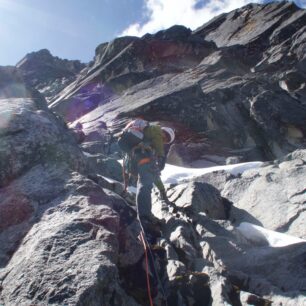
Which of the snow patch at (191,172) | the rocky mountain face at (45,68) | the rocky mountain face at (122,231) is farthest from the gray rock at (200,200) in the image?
the rocky mountain face at (45,68)

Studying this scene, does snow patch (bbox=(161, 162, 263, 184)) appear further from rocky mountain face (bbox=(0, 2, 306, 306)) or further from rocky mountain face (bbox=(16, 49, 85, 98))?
rocky mountain face (bbox=(16, 49, 85, 98))

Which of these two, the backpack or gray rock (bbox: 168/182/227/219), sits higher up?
the backpack

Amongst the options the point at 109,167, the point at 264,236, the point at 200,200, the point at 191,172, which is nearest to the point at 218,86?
the point at 191,172

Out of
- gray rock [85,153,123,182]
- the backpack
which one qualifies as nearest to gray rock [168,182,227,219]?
the backpack

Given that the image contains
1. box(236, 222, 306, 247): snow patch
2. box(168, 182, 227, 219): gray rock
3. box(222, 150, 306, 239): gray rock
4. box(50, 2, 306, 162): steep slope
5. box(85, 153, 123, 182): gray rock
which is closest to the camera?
box(236, 222, 306, 247): snow patch

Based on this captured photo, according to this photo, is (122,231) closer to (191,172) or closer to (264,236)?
(264,236)

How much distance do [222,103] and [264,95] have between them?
10.9ft

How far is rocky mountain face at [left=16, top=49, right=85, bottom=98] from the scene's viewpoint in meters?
72.8

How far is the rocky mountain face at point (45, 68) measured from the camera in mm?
72812

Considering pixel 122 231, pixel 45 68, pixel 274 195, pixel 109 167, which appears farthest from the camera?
pixel 45 68

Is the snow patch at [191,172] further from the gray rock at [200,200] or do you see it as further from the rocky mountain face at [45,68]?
the rocky mountain face at [45,68]

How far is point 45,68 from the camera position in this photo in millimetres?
77688

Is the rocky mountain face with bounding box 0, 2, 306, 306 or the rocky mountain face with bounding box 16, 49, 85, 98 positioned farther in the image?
the rocky mountain face with bounding box 16, 49, 85, 98

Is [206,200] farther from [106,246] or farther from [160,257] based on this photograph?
[106,246]
